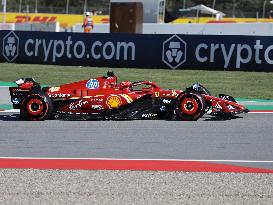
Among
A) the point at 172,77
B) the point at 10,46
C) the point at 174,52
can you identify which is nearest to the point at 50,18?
the point at 10,46

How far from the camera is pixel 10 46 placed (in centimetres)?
2498

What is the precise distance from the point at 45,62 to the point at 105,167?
1675 centimetres

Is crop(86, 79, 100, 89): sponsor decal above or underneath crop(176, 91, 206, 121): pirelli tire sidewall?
above

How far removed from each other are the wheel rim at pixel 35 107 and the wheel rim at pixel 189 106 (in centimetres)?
209

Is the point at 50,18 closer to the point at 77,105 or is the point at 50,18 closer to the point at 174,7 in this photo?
the point at 174,7

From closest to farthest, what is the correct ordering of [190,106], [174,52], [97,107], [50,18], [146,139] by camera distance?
[146,139] < [190,106] < [97,107] < [174,52] < [50,18]

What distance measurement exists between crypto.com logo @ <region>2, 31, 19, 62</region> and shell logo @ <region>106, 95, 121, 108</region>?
14048mm

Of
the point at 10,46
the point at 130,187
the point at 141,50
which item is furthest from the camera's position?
the point at 10,46

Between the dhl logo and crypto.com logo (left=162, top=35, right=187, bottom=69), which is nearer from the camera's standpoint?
crypto.com logo (left=162, top=35, right=187, bottom=69)

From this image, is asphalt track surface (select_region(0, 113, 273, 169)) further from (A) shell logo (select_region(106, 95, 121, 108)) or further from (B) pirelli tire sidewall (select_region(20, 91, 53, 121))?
(A) shell logo (select_region(106, 95, 121, 108))

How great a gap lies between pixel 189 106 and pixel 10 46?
48.5 ft

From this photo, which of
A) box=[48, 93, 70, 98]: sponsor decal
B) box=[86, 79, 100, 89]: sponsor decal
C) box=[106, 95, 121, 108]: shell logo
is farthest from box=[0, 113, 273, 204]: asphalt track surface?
box=[86, 79, 100, 89]: sponsor decal

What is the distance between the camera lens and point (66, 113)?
11.4m

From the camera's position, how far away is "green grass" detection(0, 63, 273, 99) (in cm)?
1747
